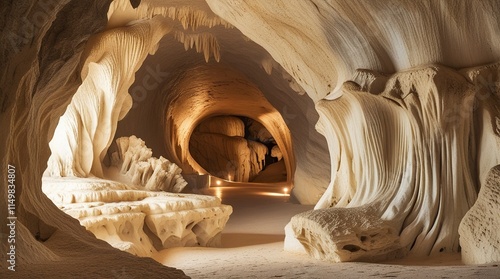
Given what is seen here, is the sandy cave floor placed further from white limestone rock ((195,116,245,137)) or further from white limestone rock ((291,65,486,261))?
white limestone rock ((195,116,245,137))

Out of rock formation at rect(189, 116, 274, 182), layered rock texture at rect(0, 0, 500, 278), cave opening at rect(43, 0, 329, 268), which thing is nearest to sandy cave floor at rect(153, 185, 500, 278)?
layered rock texture at rect(0, 0, 500, 278)

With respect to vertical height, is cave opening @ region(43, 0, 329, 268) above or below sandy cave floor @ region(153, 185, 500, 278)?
above

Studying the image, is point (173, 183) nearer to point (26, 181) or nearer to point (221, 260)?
point (221, 260)

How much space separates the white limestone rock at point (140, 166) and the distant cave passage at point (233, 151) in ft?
47.5

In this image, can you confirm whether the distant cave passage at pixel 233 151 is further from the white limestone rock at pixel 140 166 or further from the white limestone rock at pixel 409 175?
the white limestone rock at pixel 409 175

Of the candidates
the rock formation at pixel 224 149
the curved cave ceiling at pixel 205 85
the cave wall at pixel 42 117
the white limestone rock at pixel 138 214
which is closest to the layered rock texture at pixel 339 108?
the cave wall at pixel 42 117

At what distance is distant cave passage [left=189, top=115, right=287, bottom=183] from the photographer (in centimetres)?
2562

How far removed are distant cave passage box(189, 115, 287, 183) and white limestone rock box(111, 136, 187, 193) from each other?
14.5m

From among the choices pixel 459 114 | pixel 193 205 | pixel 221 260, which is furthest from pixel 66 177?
pixel 459 114

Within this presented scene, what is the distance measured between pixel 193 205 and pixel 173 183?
9.66ft

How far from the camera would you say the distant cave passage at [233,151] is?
Answer: 84.1 ft

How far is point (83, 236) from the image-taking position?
448 centimetres

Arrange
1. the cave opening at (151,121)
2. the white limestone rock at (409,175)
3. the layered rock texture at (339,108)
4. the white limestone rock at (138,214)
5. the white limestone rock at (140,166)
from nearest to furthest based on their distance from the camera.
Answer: the layered rock texture at (339,108)
the white limestone rock at (409,175)
the white limestone rock at (138,214)
the cave opening at (151,121)
the white limestone rock at (140,166)

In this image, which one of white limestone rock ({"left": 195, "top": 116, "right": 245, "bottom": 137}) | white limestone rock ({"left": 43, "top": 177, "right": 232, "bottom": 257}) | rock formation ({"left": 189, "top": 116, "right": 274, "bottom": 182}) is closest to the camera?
white limestone rock ({"left": 43, "top": 177, "right": 232, "bottom": 257})
